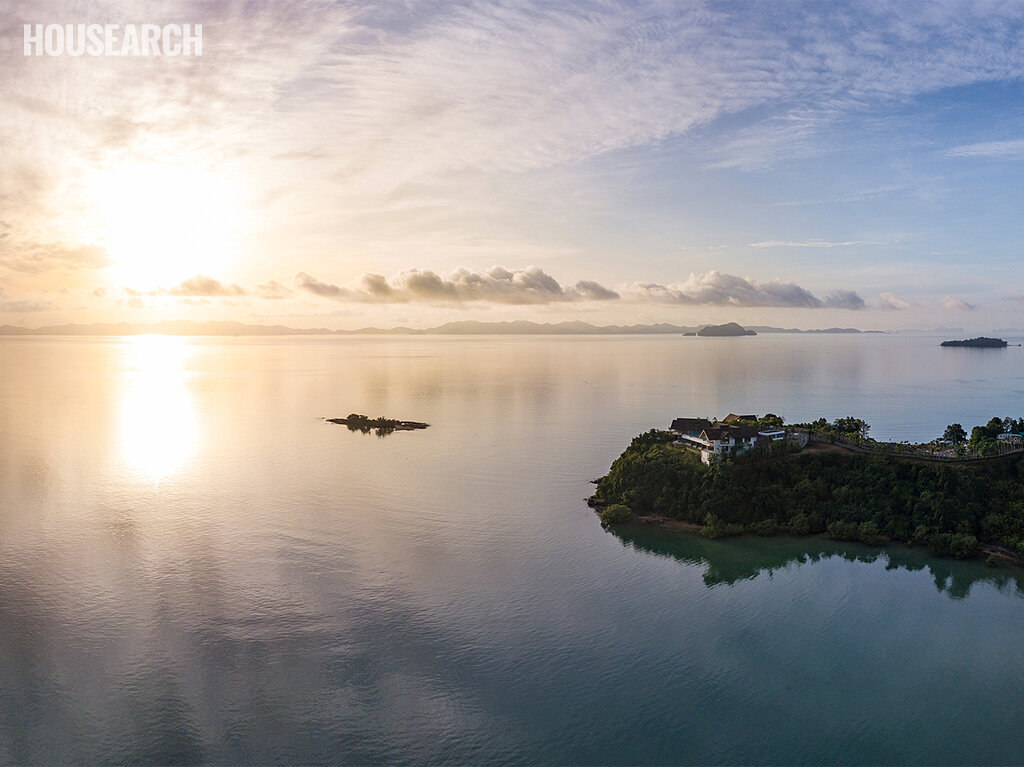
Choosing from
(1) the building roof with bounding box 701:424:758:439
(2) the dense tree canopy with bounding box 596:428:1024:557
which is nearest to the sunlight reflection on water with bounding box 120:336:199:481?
(2) the dense tree canopy with bounding box 596:428:1024:557

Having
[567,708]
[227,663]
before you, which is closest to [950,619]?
[567,708]

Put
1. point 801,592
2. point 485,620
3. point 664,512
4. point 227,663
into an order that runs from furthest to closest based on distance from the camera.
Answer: point 664,512 < point 801,592 < point 485,620 < point 227,663

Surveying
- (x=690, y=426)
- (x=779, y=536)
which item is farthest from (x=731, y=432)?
(x=779, y=536)

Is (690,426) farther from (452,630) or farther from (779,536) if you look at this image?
(452,630)

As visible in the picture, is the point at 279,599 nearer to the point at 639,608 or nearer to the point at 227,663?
the point at 227,663

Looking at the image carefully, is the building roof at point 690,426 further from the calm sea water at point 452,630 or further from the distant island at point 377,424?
the distant island at point 377,424

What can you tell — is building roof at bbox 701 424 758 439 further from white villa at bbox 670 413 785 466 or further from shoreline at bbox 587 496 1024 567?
shoreline at bbox 587 496 1024 567
